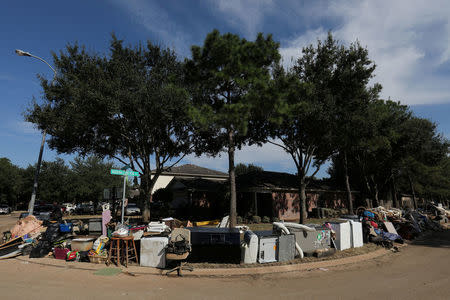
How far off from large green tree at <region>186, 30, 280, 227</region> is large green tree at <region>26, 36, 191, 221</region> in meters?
2.01

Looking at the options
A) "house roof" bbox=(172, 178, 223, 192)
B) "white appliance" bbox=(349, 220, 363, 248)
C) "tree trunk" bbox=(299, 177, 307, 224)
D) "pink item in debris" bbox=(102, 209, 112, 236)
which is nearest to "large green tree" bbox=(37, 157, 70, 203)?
"house roof" bbox=(172, 178, 223, 192)

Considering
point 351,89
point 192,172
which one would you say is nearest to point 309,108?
point 351,89

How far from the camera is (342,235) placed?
10.0 meters

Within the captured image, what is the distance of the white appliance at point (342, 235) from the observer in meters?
9.95

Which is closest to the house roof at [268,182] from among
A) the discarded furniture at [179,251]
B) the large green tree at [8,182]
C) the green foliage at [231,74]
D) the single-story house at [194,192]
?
the single-story house at [194,192]

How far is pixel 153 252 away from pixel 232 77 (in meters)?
8.14

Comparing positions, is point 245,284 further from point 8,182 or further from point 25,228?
point 8,182

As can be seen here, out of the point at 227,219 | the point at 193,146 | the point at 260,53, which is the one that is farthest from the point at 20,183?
the point at 260,53

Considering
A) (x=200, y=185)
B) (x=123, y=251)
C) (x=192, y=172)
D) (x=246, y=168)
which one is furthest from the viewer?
(x=246, y=168)

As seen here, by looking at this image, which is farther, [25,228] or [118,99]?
[118,99]

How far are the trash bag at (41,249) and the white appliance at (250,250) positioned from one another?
23.1ft

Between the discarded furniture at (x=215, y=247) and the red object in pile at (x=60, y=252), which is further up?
the discarded furniture at (x=215, y=247)

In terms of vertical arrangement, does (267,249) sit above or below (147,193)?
below

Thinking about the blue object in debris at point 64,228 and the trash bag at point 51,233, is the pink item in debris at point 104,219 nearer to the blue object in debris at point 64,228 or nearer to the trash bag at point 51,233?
the blue object in debris at point 64,228
